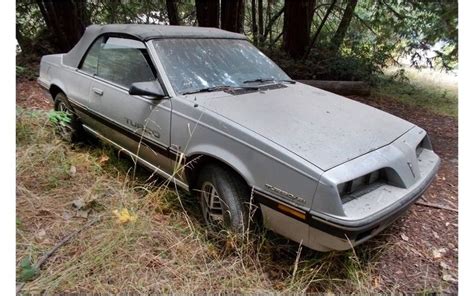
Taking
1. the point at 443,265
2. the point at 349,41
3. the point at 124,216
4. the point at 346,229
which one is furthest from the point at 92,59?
the point at 349,41

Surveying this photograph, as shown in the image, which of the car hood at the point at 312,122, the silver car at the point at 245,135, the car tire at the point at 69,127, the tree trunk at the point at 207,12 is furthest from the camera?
the tree trunk at the point at 207,12

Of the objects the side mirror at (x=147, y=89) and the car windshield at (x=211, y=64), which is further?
the car windshield at (x=211, y=64)

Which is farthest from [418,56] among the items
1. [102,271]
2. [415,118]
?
[102,271]

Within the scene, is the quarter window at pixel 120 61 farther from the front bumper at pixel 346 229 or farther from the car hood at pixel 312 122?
the front bumper at pixel 346 229

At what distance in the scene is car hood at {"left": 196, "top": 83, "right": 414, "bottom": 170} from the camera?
7.72 feet

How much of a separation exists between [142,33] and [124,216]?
1.72 meters

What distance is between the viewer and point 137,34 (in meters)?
3.41

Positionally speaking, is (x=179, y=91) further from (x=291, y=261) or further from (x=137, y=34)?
(x=291, y=261)

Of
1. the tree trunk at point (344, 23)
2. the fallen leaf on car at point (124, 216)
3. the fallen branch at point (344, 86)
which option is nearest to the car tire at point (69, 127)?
the fallen leaf on car at point (124, 216)

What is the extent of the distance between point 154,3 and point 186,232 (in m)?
9.79

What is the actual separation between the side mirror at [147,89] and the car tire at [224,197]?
757 millimetres

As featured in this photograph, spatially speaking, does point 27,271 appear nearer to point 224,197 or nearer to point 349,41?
point 224,197

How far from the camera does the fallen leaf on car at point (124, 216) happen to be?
9.41 ft

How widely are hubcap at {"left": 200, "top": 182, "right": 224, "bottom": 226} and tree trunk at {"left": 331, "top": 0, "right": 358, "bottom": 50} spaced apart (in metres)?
7.97
